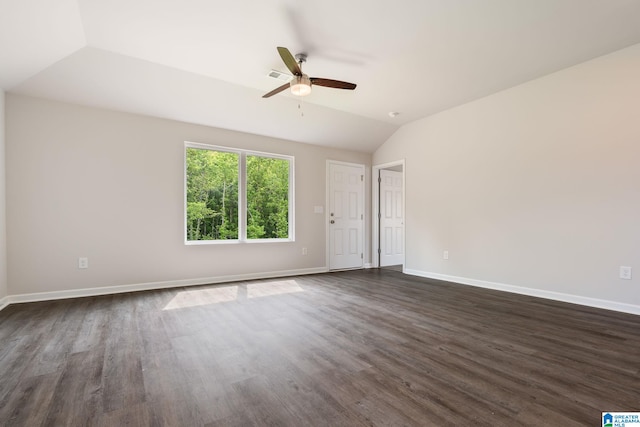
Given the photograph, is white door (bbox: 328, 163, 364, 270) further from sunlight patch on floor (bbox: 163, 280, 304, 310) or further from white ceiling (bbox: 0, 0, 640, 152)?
white ceiling (bbox: 0, 0, 640, 152)

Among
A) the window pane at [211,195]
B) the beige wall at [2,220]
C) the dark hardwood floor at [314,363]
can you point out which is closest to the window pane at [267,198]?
the window pane at [211,195]

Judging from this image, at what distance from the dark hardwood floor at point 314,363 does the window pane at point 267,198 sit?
1.88 m

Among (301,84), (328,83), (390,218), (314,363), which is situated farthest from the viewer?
(390,218)

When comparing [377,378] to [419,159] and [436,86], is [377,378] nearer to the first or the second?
[436,86]

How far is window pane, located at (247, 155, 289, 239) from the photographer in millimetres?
5230

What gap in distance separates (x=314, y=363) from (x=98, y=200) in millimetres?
3626

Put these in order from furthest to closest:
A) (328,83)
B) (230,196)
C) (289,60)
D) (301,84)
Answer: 1. (230,196)
2. (328,83)
3. (301,84)
4. (289,60)

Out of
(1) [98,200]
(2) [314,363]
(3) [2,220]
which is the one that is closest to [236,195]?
(1) [98,200]

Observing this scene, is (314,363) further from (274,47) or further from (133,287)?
(133,287)

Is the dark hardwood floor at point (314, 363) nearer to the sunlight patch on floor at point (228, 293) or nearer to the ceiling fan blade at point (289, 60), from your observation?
the sunlight patch on floor at point (228, 293)

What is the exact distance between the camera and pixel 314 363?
2.10 meters

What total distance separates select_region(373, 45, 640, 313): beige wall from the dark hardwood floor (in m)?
0.61

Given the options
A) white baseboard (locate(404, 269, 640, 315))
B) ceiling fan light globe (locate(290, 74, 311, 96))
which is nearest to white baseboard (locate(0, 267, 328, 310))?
white baseboard (locate(404, 269, 640, 315))

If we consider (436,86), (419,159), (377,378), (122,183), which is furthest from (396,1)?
(122,183)
